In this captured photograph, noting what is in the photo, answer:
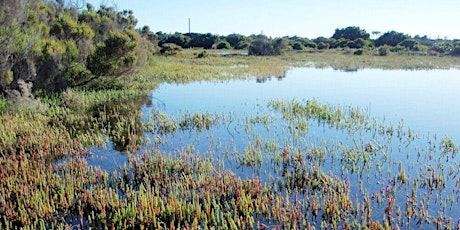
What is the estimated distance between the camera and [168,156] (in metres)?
12.3

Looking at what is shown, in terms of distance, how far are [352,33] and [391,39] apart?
59.8 feet

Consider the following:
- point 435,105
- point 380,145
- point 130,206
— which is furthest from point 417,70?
point 130,206

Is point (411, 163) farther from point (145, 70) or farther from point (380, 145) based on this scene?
point (145, 70)

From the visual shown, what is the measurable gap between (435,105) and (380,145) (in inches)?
421

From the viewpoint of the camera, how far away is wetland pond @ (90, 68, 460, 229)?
9438mm

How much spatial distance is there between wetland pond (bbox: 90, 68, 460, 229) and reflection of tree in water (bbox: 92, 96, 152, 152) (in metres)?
0.52

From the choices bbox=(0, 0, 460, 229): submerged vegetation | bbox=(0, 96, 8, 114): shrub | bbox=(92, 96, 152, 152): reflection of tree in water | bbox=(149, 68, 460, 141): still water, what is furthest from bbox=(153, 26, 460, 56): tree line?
bbox=(0, 96, 8, 114): shrub

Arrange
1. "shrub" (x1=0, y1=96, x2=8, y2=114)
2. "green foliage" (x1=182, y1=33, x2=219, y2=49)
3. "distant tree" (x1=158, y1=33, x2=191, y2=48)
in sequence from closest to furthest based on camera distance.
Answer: "shrub" (x1=0, y1=96, x2=8, y2=114), "distant tree" (x1=158, y1=33, x2=191, y2=48), "green foliage" (x1=182, y1=33, x2=219, y2=49)

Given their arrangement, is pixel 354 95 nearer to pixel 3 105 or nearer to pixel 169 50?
pixel 3 105

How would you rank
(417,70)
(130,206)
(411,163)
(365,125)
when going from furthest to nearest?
(417,70) → (365,125) → (411,163) → (130,206)

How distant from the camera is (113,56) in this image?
88.0 feet

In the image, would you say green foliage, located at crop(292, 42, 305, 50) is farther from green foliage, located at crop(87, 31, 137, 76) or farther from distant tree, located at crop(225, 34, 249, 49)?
green foliage, located at crop(87, 31, 137, 76)

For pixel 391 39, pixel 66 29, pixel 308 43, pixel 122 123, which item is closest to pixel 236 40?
pixel 308 43

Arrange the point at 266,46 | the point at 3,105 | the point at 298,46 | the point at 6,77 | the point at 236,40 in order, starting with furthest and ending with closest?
the point at 236,40, the point at 298,46, the point at 266,46, the point at 6,77, the point at 3,105
